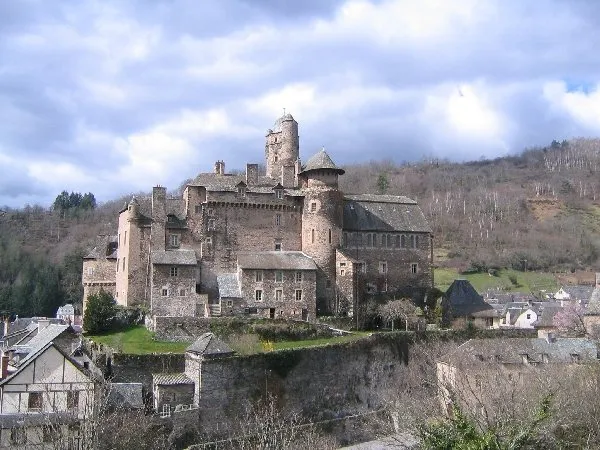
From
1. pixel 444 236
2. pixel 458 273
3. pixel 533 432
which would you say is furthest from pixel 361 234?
pixel 444 236

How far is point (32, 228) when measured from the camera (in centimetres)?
13875

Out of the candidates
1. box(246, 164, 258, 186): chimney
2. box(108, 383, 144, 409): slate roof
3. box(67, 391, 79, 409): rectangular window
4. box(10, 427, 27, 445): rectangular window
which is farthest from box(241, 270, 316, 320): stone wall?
box(10, 427, 27, 445): rectangular window

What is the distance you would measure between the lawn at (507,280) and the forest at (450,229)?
91.6 inches

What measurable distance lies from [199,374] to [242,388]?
3305mm

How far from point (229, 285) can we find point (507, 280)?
2982 inches

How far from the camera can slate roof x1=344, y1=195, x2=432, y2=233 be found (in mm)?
62938

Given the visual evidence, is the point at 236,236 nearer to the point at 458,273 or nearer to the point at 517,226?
the point at 458,273

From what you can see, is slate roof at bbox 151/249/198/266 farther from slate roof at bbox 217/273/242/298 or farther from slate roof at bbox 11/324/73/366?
slate roof at bbox 11/324/73/366

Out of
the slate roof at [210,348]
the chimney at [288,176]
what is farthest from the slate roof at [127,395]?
the chimney at [288,176]

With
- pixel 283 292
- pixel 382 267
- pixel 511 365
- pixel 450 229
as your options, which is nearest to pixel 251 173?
pixel 283 292

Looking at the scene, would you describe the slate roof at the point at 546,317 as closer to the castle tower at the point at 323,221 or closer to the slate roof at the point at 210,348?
the castle tower at the point at 323,221

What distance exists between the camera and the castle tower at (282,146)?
219 ft

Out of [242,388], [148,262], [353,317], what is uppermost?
[148,262]

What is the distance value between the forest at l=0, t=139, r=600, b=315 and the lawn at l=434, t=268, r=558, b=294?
91.6 inches
